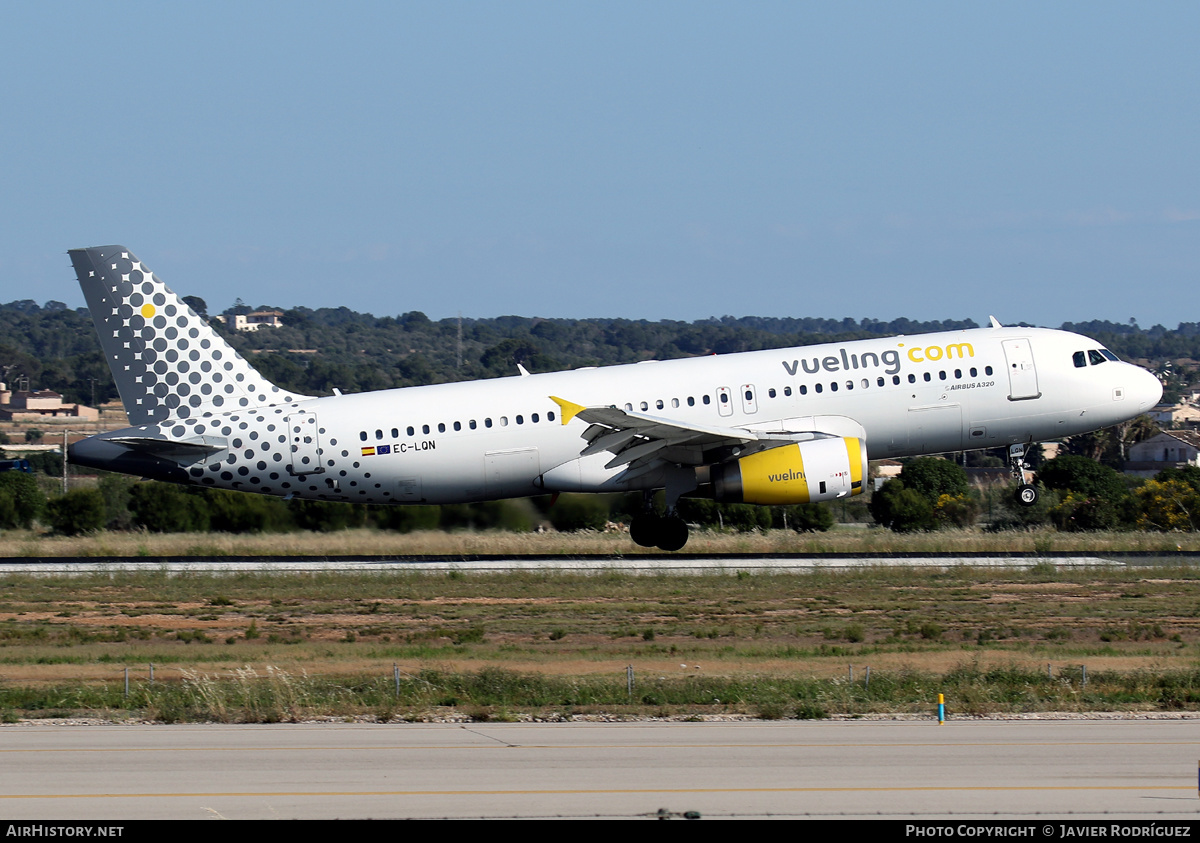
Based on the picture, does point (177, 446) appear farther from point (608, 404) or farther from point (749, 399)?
point (749, 399)

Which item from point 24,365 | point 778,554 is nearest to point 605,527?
point 778,554

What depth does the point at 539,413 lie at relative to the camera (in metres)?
32.1

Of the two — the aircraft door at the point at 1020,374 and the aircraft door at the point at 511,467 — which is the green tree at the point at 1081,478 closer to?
the aircraft door at the point at 1020,374

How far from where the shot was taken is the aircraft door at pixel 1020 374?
32438 mm

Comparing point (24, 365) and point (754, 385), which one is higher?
point (24, 365)

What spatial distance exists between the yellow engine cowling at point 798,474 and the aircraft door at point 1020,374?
14.1 ft

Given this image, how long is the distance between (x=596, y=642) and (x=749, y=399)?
10553mm

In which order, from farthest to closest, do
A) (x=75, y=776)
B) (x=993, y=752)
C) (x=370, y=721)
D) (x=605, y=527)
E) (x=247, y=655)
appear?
(x=605, y=527)
(x=247, y=655)
(x=370, y=721)
(x=993, y=752)
(x=75, y=776)

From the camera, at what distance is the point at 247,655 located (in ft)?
72.7

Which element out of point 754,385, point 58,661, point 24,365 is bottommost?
point 58,661

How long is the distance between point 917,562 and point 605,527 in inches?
411

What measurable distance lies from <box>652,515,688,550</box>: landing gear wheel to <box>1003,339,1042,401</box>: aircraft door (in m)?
8.40

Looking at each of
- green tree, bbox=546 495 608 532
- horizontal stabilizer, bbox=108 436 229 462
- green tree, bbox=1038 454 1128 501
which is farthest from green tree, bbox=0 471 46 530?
green tree, bbox=1038 454 1128 501
